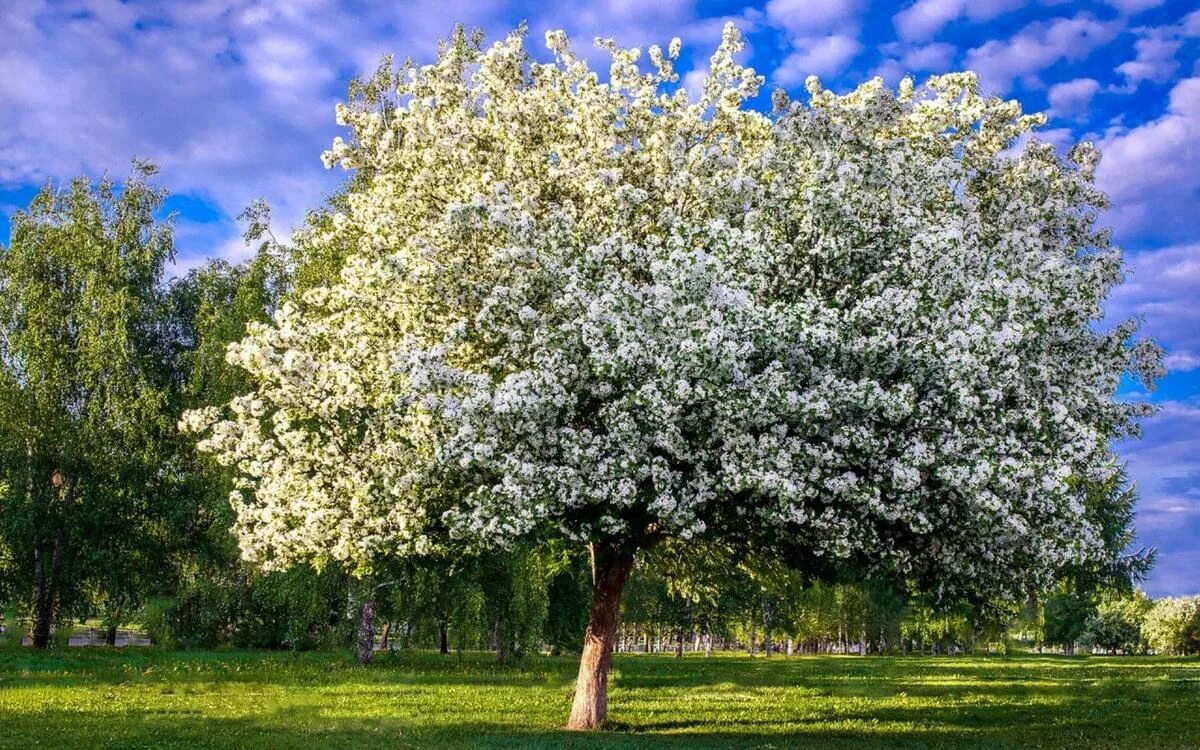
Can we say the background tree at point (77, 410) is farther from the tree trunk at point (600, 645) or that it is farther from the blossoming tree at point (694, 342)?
the tree trunk at point (600, 645)

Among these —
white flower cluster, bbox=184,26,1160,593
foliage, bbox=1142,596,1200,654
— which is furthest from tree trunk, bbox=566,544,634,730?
foliage, bbox=1142,596,1200,654

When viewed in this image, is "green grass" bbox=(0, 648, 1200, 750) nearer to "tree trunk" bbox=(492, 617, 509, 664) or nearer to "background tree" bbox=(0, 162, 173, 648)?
"tree trunk" bbox=(492, 617, 509, 664)

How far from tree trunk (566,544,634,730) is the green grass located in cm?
94

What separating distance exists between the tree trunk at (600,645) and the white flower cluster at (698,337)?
2787 mm

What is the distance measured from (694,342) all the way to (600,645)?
10945 millimetres

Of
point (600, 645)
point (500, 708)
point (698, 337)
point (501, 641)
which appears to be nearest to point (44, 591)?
point (501, 641)

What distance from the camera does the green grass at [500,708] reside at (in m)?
24.0

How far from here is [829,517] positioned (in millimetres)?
21297

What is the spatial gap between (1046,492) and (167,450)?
50975 mm

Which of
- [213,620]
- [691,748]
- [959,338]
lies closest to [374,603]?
[213,620]

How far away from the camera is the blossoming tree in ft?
67.5

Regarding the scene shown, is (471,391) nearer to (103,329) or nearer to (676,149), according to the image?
(676,149)

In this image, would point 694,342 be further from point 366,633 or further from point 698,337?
point 366,633

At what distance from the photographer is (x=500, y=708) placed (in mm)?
30750
